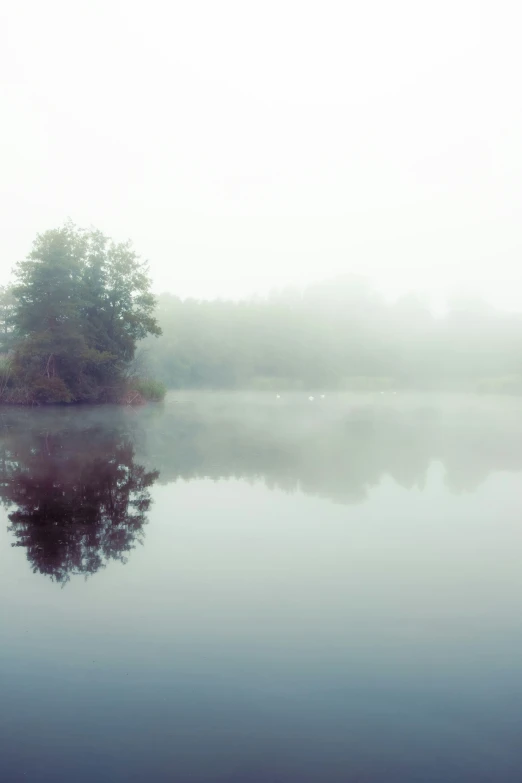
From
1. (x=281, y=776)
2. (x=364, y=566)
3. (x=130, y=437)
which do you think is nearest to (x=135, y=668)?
(x=281, y=776)

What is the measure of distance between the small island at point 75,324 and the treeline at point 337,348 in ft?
79.4

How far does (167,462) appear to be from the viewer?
46.1 ft

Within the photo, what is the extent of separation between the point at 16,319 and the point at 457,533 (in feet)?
96.0

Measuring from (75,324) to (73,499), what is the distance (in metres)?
26.8

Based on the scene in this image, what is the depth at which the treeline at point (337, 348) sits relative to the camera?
71625 mm

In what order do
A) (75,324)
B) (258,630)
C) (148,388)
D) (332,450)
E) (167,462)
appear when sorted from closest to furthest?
(258,630)
(167,462)
(332,450)
(75,324)
(148,388)

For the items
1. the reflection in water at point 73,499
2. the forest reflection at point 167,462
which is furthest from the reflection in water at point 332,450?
the reflection in water at point 73,499

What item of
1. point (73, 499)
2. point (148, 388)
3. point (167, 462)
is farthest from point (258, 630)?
point (148, 388)

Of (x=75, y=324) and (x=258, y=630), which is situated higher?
(x=75, y=324)

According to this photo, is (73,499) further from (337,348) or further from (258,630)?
(337,348)

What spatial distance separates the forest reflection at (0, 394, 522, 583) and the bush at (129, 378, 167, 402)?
13.0 m

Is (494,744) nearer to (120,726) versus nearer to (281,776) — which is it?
(281,776)

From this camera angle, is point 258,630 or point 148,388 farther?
point 148,388

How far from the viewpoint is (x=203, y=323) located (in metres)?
81.2
